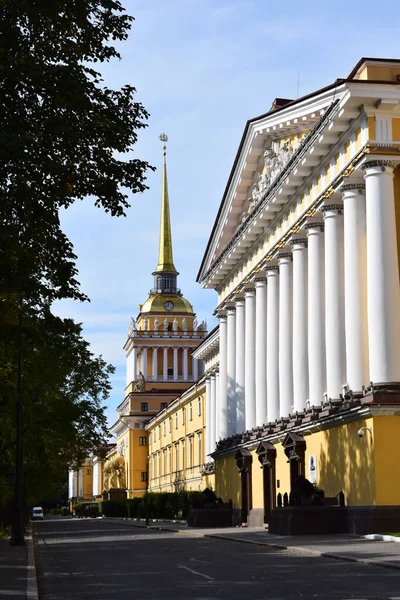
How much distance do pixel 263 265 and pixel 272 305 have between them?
84.3 inches

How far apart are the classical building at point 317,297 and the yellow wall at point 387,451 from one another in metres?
0.03

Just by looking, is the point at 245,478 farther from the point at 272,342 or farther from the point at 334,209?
the point at 334,209

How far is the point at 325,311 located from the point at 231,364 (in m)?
18.1

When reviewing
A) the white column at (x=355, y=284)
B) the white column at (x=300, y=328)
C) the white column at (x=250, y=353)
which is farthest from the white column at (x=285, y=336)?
the white column at (x=355, y=284)

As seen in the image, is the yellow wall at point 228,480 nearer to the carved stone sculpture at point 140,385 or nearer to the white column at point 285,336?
the white column at point 285,336

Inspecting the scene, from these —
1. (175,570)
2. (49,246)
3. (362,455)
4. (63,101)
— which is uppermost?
(63,101)

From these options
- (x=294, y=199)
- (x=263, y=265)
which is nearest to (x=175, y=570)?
(x=294, y=199)

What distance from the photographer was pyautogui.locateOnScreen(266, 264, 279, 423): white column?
43500mm

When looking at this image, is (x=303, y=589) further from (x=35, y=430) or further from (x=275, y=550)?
(x=35, y=430)

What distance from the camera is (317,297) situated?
121 feet

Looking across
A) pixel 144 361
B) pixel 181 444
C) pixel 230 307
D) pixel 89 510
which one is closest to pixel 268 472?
pixel 230 307

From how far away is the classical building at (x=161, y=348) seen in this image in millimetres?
133750

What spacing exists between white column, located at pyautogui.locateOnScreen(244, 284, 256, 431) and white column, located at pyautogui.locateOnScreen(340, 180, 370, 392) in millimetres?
15999

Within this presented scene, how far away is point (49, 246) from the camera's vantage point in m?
19.3
